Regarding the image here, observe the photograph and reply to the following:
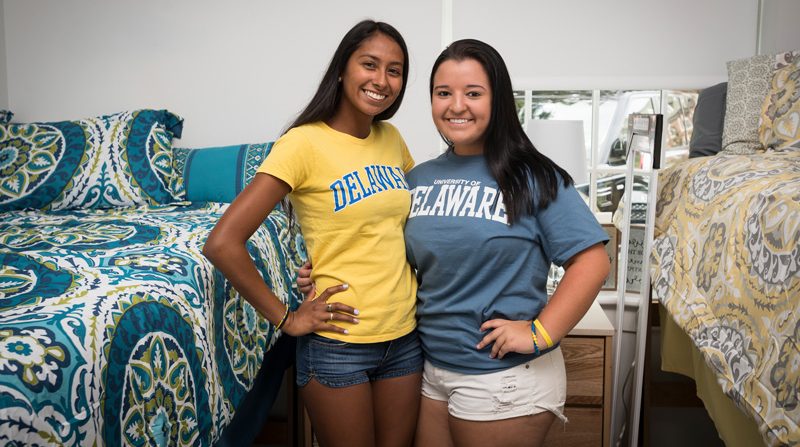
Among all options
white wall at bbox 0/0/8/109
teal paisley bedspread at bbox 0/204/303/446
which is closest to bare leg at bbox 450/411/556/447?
teal paisley bedspread at bbox 0/204/303/446

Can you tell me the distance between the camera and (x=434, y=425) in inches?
51.5

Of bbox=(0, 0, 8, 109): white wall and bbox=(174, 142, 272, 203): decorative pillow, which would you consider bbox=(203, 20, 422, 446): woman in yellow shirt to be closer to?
bbox=(174, 142, 272, 203): decorative pillow

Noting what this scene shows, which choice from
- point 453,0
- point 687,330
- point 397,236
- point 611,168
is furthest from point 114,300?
point 611,168

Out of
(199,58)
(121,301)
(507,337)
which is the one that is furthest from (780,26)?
(121,301)

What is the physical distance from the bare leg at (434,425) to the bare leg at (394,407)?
0.03m

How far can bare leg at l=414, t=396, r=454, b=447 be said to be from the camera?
130 cm

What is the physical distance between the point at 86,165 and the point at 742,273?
199 centimetres

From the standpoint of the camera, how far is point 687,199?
73.4 inches

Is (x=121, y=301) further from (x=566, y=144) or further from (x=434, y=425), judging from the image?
(x=566, y=144)

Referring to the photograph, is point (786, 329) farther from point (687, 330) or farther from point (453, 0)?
point (453, 0)

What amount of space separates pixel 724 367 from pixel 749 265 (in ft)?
0.73

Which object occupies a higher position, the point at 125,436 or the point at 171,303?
the point at 171,303

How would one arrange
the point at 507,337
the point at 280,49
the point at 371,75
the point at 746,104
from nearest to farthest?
1. the point at 507,337
2. the point at 371,75
3. the point at 746,104
4. the point at 280,49

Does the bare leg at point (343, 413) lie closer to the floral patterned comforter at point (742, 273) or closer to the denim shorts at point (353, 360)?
the denim shorts at point (353, 360)
